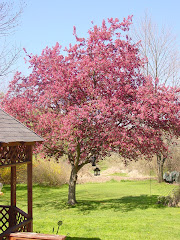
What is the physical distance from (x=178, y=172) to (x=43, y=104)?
14.1 m

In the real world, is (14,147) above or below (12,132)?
below

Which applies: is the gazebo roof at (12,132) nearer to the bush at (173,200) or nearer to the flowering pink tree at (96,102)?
the flowering pink tree at (96,102)

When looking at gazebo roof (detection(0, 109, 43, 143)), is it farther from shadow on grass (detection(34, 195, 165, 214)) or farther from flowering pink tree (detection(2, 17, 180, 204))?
shadow on grass (detection(34, 195, 165, 214))

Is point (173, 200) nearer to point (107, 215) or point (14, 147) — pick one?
point (107, 215)

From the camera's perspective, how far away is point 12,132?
22.1 ft

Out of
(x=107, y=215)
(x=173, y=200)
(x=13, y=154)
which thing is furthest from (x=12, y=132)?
(x=173, y=200)

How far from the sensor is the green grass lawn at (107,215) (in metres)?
8.70

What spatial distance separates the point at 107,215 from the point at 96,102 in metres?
4.44

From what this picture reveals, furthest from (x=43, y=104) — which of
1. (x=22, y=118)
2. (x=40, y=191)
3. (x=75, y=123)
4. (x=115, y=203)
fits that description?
(x=40, y=191)

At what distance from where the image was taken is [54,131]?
11766mm

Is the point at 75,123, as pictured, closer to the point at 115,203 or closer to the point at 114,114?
the point at 114,114

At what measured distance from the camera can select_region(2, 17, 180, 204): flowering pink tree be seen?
11266mm

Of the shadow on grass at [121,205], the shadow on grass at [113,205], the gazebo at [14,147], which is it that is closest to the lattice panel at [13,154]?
the gazebo at [14,147]

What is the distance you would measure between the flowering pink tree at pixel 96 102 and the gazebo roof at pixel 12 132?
387cm
